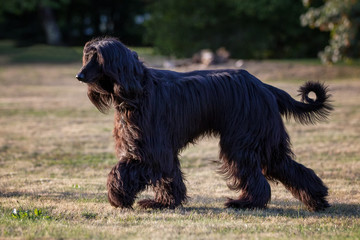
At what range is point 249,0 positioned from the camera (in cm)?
3353

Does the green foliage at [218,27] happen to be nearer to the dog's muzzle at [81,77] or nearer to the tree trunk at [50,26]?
the tree trunk at [50,26]

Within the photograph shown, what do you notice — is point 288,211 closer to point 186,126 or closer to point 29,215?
point 186,126

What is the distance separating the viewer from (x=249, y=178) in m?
5.22

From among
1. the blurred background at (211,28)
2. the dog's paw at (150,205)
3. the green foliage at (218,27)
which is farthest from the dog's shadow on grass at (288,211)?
the green foliage at (218,27)

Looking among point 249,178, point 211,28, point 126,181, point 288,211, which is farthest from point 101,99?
point 211,28

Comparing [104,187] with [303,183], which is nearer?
[303,183]

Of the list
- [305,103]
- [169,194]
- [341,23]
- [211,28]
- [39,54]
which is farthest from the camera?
[211,28]

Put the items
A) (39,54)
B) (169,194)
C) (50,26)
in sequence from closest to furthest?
(169,194) → (39,54) → (50,26)

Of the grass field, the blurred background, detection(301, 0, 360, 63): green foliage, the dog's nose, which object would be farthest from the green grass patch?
the dog's nose

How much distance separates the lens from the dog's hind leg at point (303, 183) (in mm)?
5363

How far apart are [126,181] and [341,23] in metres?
17.8

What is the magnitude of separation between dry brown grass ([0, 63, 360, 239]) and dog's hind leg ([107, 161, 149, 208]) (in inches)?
6.0

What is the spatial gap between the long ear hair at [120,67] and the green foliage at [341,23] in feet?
52.2

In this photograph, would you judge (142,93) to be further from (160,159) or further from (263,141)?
(263,141)
